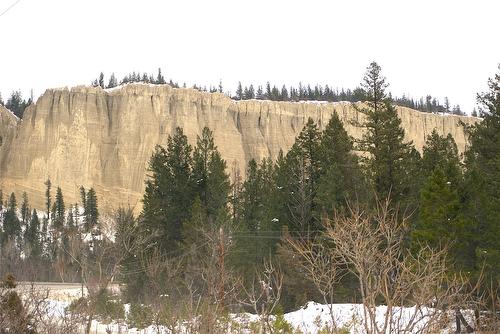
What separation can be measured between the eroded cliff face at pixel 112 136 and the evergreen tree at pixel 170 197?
1955 inches

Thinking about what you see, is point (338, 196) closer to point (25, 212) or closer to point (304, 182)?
point (304, 182)

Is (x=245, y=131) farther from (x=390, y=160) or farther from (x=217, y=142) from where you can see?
(x=390, y=160)

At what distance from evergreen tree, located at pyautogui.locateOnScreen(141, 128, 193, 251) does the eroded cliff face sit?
4966 centimetres

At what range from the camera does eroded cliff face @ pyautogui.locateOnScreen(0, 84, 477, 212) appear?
92.1 metres

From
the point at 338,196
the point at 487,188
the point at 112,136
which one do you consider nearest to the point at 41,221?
the point at 112,136

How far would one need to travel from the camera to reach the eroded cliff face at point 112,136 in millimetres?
92062

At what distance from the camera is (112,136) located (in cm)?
9588

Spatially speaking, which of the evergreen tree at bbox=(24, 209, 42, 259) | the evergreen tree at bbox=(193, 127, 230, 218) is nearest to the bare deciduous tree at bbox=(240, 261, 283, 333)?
the evergreen tree at bbox=(193, 127, 230, 218)

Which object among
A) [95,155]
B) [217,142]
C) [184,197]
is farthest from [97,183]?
[184,197]

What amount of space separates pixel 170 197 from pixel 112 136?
60.2 metres

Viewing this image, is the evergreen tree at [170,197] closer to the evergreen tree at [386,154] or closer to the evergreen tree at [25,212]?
the evergreen tree at [386,154]

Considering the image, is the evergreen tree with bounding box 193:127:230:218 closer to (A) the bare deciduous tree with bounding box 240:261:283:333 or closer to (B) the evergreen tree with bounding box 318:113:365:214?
(B) the evergreen tree with bounding box 318:113:365:214

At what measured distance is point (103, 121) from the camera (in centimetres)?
9662

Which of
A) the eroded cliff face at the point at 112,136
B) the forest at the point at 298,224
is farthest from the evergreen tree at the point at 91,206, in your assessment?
the forest at the point at 298,224
